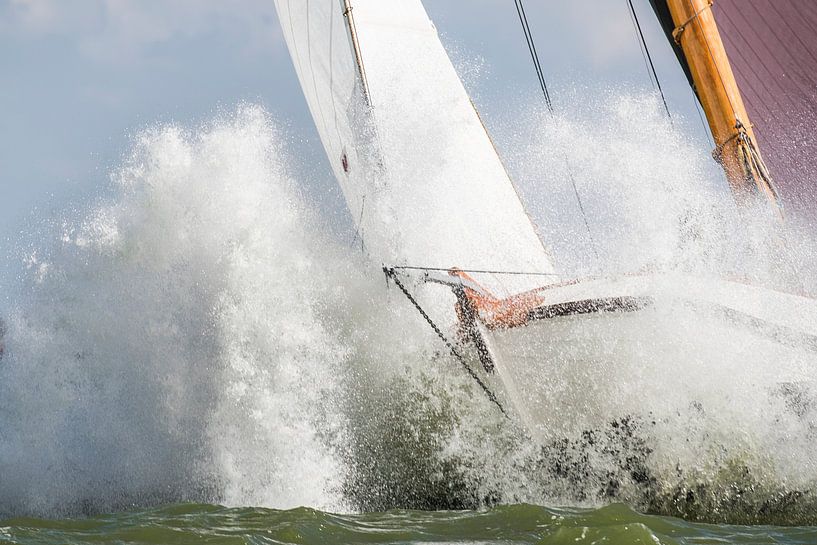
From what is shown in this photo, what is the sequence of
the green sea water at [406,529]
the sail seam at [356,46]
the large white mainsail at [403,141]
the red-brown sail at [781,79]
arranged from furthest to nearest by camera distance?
the red-brown sail at [781,79]
the sail seam at [356,46]
the large white mainsail at [403,141]
the green sea water at [406,529]

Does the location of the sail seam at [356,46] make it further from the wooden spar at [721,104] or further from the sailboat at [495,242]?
the wooden spar at [721,104]

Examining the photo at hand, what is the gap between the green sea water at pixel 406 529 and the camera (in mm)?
3787

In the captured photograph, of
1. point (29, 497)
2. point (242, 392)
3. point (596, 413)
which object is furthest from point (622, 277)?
point (29, 497)

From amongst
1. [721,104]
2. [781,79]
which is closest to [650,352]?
[721,104]

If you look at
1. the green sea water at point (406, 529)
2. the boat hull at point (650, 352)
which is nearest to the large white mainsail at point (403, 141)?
the boat hull at point (650, 352)

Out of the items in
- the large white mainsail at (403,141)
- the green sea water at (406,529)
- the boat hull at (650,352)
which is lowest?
the green sea water at (406,529)

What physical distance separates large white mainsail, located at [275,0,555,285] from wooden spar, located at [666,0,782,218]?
2418 mm

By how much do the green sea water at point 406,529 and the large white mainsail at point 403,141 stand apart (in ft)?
9.09

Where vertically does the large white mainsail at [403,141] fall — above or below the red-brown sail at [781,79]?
below

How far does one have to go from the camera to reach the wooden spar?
888 centimetres

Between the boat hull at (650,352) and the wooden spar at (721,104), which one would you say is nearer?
the boat hull at (650,352)

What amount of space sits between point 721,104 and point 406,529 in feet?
22.0

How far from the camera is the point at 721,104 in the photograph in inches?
356

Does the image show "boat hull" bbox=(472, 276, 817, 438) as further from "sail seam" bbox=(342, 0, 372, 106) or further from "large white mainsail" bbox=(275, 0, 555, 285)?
"sail seam" bbox=(342, 0, 372, 106)
